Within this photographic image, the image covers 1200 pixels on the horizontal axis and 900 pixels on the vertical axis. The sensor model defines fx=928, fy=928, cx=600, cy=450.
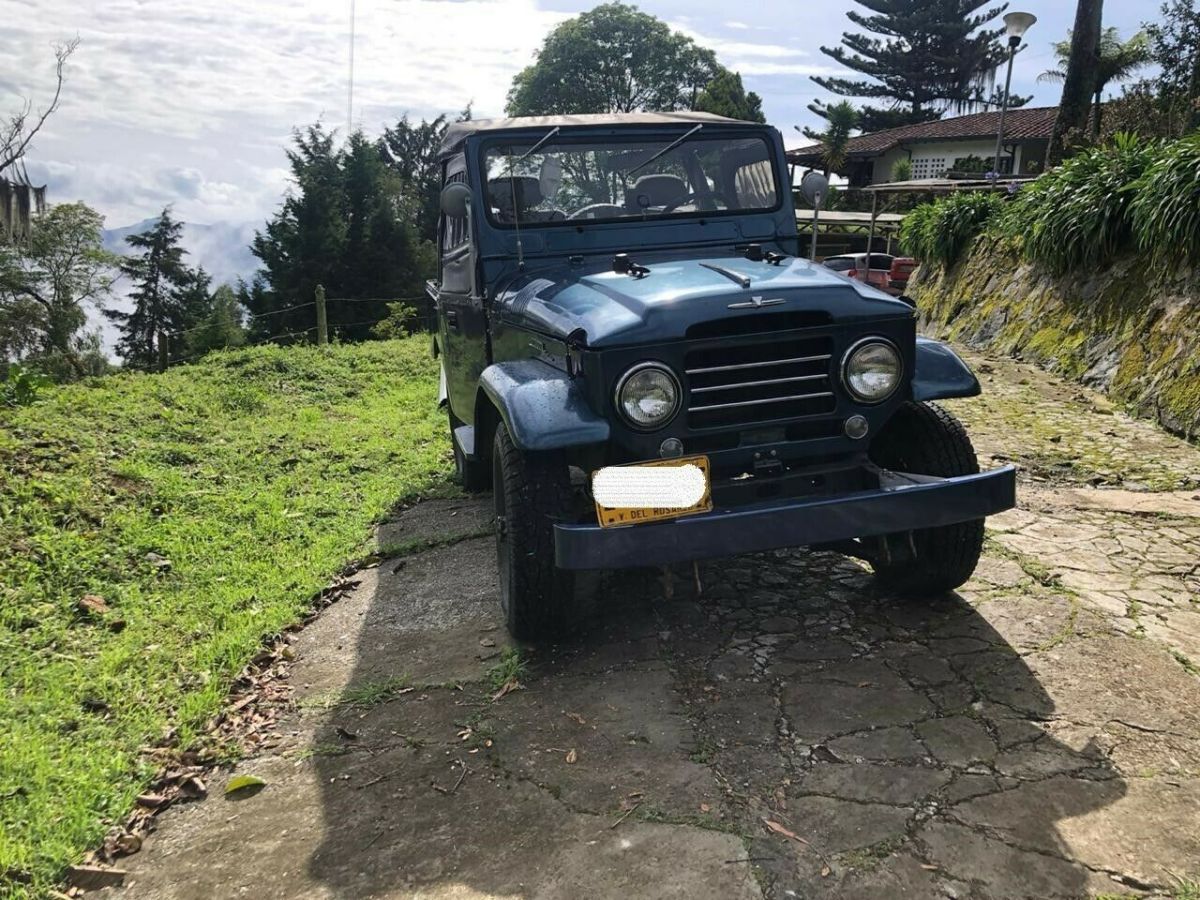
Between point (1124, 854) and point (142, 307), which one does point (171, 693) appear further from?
point (142, 307)

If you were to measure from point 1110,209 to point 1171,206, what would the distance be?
1069 mm

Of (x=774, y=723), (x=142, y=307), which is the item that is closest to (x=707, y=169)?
(x=774, y=723)

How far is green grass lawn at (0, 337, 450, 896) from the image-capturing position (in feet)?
10.00

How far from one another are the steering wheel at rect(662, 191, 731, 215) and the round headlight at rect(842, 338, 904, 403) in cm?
161

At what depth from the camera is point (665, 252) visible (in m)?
4.40

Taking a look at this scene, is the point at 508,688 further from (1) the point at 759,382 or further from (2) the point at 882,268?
(2) the point at 882,268

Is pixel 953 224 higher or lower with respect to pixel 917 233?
higher

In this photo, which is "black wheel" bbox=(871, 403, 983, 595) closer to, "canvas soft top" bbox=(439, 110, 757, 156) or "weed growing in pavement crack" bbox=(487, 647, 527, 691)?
"weed growing in pavement crack" bbox=(487, 647, 527, 691)

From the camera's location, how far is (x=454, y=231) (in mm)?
5281

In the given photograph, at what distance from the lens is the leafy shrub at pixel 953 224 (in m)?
11.7

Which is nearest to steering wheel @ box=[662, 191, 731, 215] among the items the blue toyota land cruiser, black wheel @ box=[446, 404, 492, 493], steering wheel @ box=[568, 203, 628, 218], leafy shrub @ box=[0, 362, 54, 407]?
steering wheel @ box=[568, 203, 628, 218]

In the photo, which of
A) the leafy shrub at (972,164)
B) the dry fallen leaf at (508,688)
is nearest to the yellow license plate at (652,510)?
the dry fallen leaf at (508,688)

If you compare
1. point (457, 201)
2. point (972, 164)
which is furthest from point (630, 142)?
point (972, 164)

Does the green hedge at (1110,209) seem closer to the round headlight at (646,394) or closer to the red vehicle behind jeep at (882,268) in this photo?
the round headlight at (646,394)
